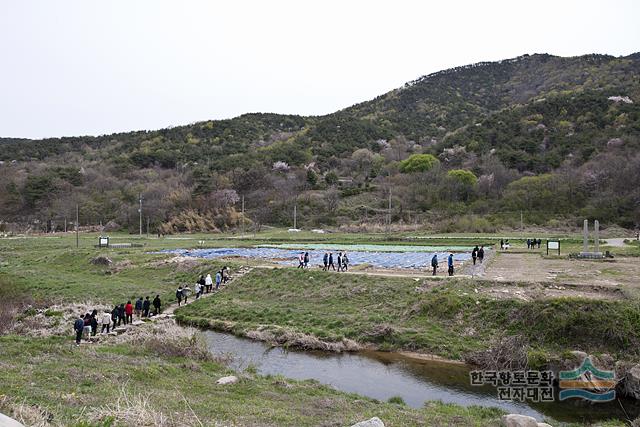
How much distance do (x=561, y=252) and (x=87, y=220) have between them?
6391 cm

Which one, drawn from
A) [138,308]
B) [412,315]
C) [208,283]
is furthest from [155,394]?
[208,283]

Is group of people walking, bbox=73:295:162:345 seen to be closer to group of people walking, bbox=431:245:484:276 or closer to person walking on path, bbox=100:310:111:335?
person walking on path, bbox=100:310:111:335

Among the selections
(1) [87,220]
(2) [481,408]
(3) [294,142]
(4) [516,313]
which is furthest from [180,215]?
(2) [481,408]

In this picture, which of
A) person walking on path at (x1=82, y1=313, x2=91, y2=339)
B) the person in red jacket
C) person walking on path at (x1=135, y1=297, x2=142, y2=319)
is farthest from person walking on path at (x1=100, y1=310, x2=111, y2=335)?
person walking on path at (x1=135, y1=297, x2=142, y2=319)

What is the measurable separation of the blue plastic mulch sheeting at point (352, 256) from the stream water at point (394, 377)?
1272 centimetres

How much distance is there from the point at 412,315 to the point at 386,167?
214 ft

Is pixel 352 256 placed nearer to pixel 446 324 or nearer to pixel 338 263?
pixel 338 263

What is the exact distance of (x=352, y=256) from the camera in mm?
35312

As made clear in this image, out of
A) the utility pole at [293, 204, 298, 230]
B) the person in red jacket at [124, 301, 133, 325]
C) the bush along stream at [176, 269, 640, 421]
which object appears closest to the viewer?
the bush along stream at [176, 269, 640, 421]

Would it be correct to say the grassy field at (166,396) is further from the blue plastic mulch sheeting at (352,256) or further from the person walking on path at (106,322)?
the blue plastic mulch sheeting at (352,256)

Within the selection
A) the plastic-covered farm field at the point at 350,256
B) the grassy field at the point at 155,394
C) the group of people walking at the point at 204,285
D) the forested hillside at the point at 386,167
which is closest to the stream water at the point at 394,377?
the grassy field at the point at 155,394

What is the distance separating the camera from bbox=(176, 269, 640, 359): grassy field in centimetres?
1700

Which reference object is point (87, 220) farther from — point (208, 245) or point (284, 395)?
point (284, 395)

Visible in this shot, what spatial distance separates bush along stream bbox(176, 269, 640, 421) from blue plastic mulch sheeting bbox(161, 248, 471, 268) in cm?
576
